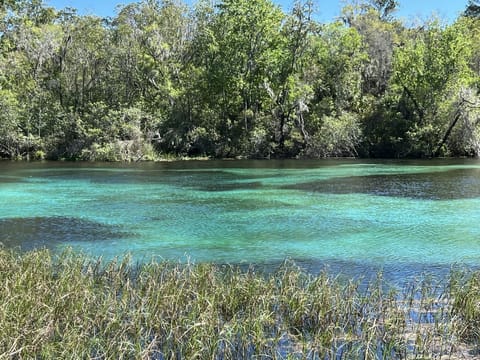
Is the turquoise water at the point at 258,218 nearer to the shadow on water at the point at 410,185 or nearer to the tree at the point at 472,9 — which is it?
the shadow on water at the point at 410,185

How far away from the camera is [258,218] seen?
1806 cm

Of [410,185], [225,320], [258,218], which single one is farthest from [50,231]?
[410,185]

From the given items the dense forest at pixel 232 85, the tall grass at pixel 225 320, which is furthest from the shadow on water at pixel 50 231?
the dense forest at pixel 232 85

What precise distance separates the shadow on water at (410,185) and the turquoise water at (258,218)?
5cm

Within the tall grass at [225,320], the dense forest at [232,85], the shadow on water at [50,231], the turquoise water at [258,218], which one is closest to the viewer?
the tall grass at [225,320]

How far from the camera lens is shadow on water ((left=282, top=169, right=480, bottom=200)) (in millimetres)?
23438

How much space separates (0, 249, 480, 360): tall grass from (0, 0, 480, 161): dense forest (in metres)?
42.9

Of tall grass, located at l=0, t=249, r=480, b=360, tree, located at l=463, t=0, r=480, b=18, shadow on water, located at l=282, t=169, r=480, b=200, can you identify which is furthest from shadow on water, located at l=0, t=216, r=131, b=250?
tree, located at l=463, t=0, r=480, b=18

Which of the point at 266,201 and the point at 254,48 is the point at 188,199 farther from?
the point at 254,48

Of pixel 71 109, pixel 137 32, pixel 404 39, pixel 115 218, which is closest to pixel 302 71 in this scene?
pixel 404 39

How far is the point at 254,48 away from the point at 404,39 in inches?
658

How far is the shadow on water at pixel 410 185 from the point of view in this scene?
23.4m

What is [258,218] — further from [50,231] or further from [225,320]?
[225,320]

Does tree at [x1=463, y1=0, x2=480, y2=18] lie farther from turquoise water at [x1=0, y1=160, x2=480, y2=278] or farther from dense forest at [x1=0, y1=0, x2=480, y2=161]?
turquoise water at [x1=0, y1=160, x2=480, y2=278]
